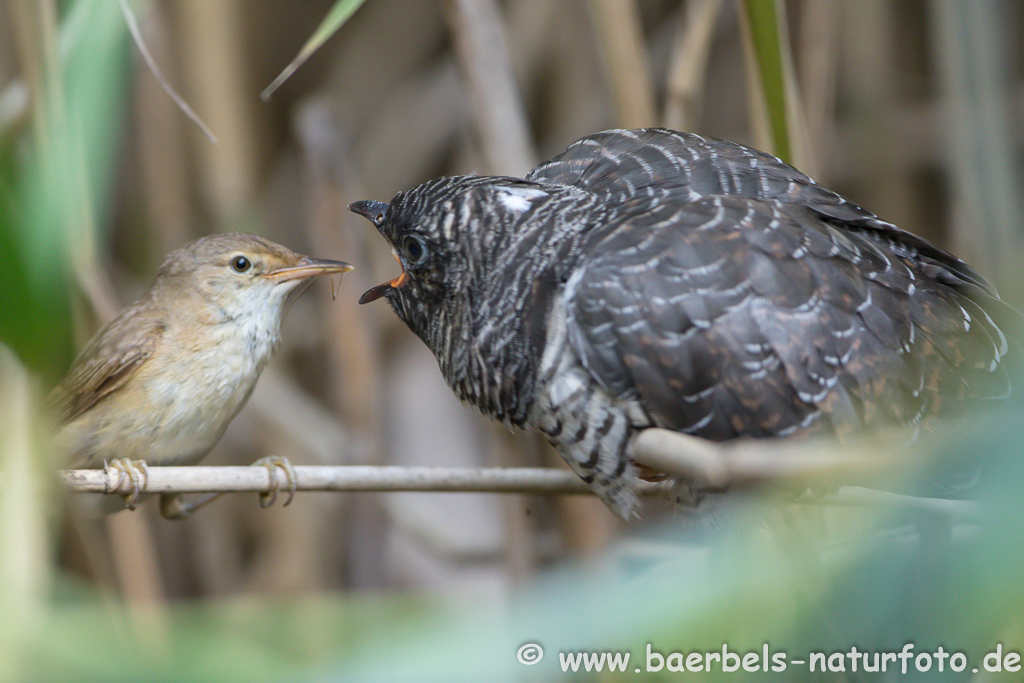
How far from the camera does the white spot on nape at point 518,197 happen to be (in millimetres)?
1303

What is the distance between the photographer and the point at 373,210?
1.40 metres

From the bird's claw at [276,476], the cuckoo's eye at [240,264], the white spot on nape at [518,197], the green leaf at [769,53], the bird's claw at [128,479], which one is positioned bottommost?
the bird's claw at [276,476]

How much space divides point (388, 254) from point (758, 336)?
5.34ft

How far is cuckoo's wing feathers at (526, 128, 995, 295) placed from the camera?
4.21 ft

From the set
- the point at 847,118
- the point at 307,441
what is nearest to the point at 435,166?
the point at 307,441

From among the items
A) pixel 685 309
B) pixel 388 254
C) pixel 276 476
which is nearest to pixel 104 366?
pixel 276 476

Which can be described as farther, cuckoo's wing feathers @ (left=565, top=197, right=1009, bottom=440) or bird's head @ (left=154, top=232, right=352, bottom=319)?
bird's head @ (left=154, top=232, right=352, bottom=319)

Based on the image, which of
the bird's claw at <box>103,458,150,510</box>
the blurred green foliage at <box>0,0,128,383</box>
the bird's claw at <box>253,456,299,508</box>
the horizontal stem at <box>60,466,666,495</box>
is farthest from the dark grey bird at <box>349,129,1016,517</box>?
the blurred green foliage at <box>0,0,128,383</box>

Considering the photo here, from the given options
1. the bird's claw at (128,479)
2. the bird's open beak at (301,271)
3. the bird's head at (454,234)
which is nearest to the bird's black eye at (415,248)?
the bird's head at (454,234)

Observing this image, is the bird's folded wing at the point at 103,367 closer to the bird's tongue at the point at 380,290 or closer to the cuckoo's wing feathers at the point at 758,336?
the bird's tongue at the point at 380,290

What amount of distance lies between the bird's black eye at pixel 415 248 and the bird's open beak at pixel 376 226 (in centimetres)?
3

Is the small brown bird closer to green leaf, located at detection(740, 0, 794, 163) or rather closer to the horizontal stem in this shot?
the horizontal stem

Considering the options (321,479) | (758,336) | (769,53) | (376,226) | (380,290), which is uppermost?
(769,53)

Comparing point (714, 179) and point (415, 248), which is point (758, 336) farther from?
point (415, 248)
